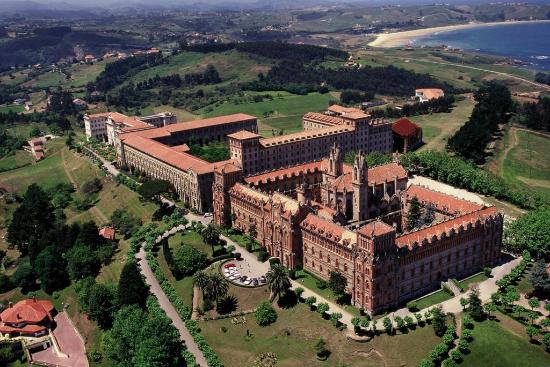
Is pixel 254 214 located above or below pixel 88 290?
above

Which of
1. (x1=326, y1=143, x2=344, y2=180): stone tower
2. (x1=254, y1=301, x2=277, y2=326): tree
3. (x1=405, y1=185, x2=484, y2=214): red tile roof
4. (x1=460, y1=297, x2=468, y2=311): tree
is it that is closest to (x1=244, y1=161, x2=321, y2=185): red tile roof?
(x1=326, y1=143, x2=344, y2=180): stone tower

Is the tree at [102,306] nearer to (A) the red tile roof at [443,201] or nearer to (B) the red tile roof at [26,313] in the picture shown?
(B) the red tile roof at [26,313]

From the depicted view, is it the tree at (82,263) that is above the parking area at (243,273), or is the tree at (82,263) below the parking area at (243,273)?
below

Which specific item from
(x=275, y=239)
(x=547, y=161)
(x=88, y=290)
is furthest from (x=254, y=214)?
(x=547, y=161)

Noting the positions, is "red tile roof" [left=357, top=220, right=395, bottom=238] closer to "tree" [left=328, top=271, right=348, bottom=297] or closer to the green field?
"tree" [left=328, top=271, right=348, bottom=297]

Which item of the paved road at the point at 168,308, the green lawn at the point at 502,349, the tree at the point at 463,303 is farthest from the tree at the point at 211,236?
the green lawn at the point at 502,349

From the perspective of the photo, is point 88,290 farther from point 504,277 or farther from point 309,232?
point 504,277
